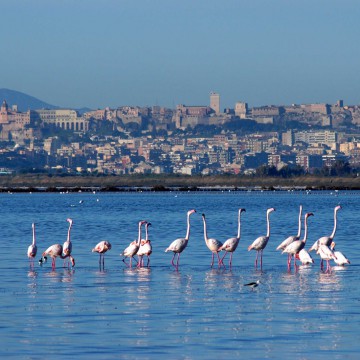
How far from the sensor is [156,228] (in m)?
47.7

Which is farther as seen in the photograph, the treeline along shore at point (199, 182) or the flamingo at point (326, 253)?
the treeline along shore at point (199, 182)

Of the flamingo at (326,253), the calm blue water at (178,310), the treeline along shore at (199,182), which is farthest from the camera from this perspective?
the treeline along shore at (199,182)

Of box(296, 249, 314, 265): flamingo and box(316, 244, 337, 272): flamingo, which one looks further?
box(296, 249, 314, 265): flamingo

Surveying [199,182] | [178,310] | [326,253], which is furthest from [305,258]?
[199,182]

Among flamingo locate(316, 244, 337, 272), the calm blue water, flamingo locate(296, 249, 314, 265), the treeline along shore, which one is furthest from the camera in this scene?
the treeline along shore

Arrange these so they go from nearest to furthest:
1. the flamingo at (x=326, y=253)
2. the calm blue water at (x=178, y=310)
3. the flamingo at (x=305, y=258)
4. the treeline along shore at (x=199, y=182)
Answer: the calm blue water at (x=178, y=310) → the flamingo at (x=326, y=253) → the flamingo at (x=305, y=258) → the treeline along shore at (x=199, y=182)

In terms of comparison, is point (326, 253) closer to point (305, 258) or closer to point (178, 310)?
point (305, 258)

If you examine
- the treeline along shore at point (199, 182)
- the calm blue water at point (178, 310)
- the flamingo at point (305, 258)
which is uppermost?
the treeline along shore at point (199, 182)

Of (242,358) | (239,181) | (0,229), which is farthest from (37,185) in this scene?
(242,358)

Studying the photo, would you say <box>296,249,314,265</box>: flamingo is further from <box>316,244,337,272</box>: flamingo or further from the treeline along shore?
the treeline along shore

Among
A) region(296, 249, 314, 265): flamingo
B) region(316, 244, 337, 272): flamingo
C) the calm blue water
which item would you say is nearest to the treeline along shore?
region(296, 249, 314, 265): flamingo

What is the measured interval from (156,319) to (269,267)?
9190 millimetres

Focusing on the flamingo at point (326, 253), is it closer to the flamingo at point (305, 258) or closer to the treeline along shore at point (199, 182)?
the flamingo at point (305, 258)

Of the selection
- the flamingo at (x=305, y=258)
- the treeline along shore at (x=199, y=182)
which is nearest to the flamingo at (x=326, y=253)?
the flamingo at (x=305, y=258)
